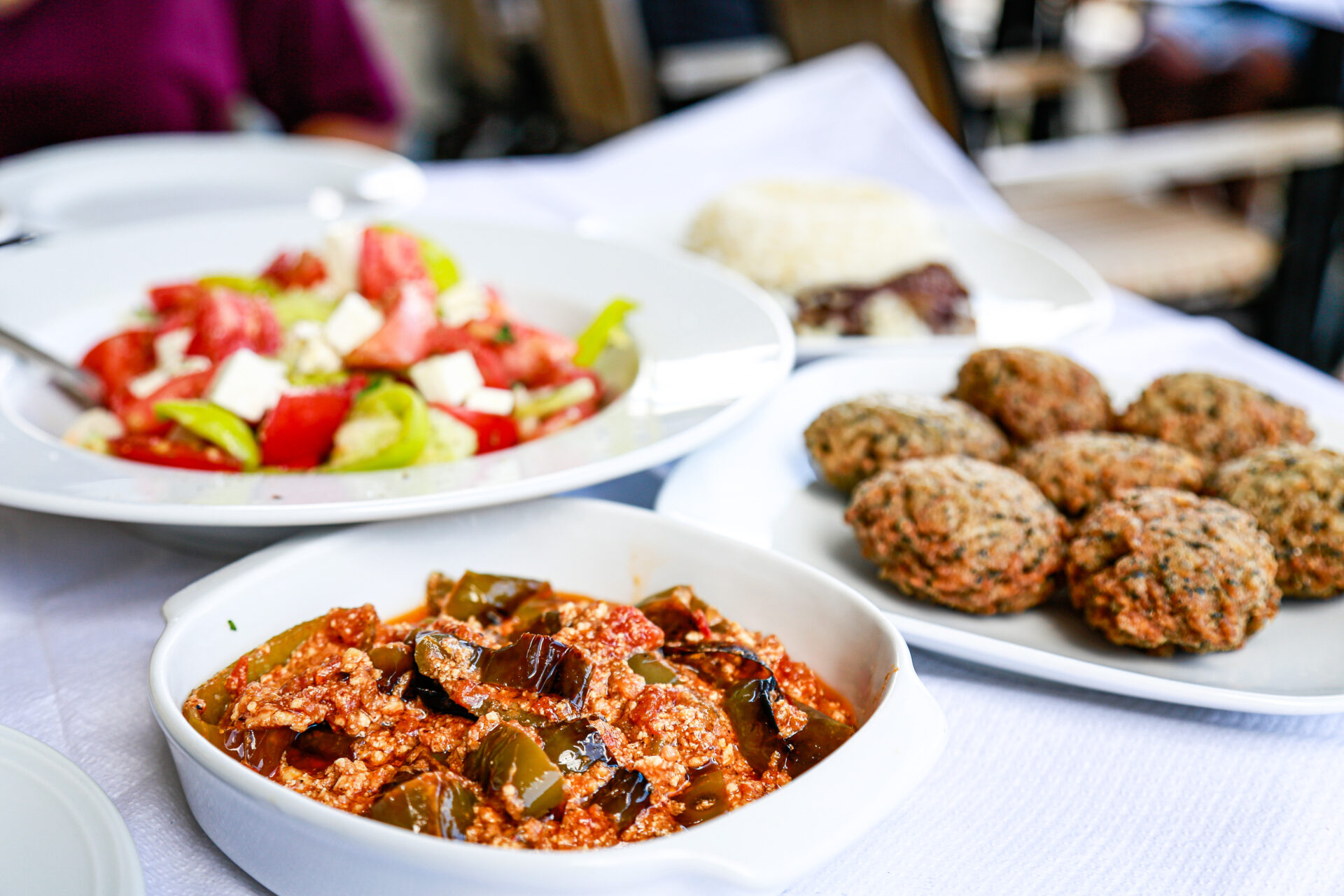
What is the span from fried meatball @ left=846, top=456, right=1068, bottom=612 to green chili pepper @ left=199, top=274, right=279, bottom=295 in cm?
114

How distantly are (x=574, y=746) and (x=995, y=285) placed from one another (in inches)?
69.8

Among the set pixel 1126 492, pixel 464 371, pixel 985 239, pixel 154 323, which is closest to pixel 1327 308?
pixel 985 239

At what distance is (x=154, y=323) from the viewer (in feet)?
5.49

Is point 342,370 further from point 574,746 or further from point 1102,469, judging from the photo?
point 1102,469

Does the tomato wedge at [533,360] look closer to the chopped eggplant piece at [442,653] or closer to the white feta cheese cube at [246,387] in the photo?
the white feta cheese cube at [246,387]

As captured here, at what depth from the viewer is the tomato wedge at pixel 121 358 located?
1533 millimetres

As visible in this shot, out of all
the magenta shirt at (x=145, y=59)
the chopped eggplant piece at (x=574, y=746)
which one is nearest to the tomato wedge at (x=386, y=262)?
the chopped eggplant piece at (x=574, y=746)

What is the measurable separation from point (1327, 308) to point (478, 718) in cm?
424

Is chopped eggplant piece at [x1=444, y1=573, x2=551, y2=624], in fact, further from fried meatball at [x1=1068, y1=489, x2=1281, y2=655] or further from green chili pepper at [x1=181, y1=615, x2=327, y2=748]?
fried meatball at [x1=1068, y1=489, x2=1281, y2=655]

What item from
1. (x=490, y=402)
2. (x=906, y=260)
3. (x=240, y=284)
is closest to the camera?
(x=490, y=402)

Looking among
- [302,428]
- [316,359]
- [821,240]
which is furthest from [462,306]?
[821,240]

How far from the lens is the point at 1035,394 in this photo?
4.68 feet

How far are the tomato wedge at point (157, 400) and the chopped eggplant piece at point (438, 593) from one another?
0.53m

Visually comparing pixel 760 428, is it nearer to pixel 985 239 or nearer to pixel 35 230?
pixel 985 239
